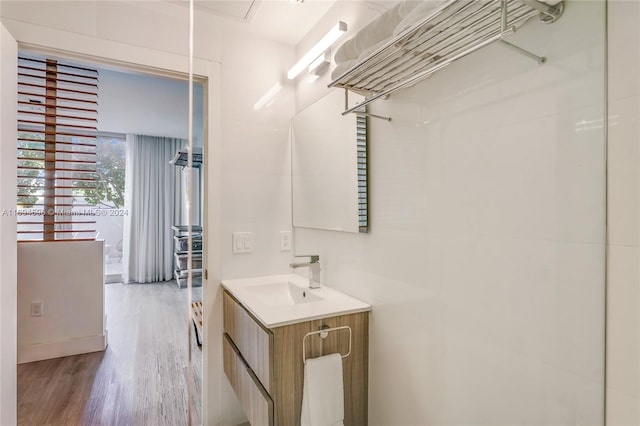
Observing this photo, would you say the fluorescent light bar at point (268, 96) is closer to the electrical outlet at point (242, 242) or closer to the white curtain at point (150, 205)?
the white curtain at point (150, 205)

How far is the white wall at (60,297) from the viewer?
5.27 ft

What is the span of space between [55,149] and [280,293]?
131 centimetres

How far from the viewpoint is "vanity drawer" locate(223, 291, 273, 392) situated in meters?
1.15

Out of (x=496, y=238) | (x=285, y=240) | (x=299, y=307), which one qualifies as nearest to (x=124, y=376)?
(x=285, y=240)

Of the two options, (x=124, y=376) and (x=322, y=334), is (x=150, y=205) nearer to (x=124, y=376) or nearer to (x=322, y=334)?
(x=124, y=376)

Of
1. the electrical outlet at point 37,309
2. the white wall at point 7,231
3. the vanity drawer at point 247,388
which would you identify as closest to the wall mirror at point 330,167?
the vanity drawer at point 247,388

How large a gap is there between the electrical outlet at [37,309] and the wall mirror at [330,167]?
142 centimetres

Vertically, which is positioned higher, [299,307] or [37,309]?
[299,307]

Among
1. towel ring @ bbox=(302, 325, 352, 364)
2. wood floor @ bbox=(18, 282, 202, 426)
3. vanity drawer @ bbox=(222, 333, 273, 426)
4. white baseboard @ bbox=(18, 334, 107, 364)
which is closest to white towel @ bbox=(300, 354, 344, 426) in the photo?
towel ring @ bbox=(302, 325, 352, 364)

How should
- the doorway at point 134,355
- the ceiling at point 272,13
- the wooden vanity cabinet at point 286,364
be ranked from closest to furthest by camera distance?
the wooden vanity cabinet at point 286,364 → the ceiling at point 272,13 → the doorway at point 134,355

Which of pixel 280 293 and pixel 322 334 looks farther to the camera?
pixel 280 293

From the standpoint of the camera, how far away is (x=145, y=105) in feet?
6.07

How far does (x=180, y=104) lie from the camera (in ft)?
6.61

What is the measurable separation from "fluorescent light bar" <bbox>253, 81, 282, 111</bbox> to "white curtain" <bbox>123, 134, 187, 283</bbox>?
543mm
